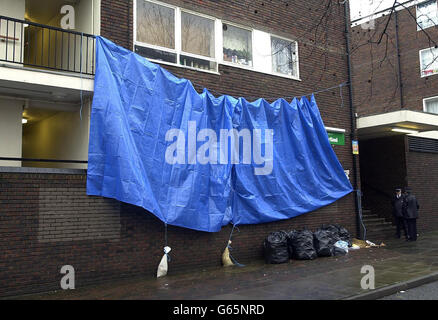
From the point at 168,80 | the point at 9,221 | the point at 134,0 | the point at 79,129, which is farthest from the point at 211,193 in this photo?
the point at 134,0

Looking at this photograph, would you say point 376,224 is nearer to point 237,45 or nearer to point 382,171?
point 382,171

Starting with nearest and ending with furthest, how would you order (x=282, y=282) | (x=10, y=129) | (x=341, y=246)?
(x=282, y=282)
(x=10, y=129)
(x=341, y=246)

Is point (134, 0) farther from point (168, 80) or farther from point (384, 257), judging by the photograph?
point (384, 257)

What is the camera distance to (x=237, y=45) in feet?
37.6

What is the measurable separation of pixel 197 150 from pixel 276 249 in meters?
3.10

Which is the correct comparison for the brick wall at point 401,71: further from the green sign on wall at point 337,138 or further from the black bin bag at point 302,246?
the black bin bag at point 302,246

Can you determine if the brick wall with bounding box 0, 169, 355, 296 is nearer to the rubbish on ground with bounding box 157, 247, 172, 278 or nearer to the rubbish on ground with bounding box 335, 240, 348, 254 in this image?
the rubbish on ground with bounding box 157, 247, 172, 278

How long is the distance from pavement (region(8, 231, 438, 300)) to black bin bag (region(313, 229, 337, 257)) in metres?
0.28

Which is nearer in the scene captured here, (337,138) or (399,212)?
(337,138)

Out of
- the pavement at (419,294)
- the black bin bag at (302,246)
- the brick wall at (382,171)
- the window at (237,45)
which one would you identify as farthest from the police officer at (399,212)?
the window at (237,45)

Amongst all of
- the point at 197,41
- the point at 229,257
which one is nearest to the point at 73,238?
the point at 229,257

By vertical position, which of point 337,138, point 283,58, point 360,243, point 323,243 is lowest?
point 360,243

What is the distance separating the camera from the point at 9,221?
727cm

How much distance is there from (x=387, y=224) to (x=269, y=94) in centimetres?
709
